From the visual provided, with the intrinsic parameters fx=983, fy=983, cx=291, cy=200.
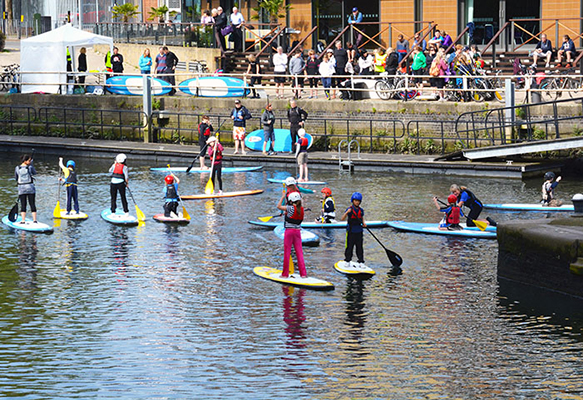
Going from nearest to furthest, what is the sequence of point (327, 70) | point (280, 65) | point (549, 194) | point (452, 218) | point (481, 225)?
1. point (452, 218)
2. point (481, 225)
3. point (549, 194)
4. point (327, 70)
5. point (280, 65)

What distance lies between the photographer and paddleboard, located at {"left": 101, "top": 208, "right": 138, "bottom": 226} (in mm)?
22750

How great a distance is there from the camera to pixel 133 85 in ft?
123

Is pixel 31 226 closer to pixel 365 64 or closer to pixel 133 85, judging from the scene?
pixel 365 64

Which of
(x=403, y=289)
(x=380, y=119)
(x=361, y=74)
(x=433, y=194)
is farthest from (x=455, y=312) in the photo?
(x=361, y=74)

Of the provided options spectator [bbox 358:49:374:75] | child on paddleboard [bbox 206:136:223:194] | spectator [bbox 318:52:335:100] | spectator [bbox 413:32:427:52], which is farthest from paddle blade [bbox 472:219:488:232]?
spectator [bbox 413:32:427:52]

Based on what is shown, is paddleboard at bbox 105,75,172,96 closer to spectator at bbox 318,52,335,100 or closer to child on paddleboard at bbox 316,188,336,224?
spectator at bbox 318,52,335,100

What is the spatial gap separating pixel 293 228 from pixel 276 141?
17.4 m

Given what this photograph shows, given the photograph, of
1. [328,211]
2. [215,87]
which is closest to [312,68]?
[215,87]

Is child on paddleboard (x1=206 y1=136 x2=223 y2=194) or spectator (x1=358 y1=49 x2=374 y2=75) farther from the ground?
spectator (x1=358 y1=49 x2=374 y2=75)

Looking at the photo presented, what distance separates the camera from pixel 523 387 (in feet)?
39.7

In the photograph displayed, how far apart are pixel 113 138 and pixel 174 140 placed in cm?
265

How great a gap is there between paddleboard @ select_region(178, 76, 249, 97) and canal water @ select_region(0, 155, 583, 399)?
14128 millimetres

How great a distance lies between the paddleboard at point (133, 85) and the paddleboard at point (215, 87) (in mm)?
794

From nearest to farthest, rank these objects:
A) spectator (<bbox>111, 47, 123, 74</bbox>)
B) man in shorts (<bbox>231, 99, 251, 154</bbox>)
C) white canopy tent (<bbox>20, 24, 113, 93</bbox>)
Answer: man in shorts (<bbox>231, 99, 251, 154</bbox>), spectator (<bbox>111, 47, 123, 74</bbox>), white canopy tent (<bbox>20, 24, 113, 93</bbox>)
